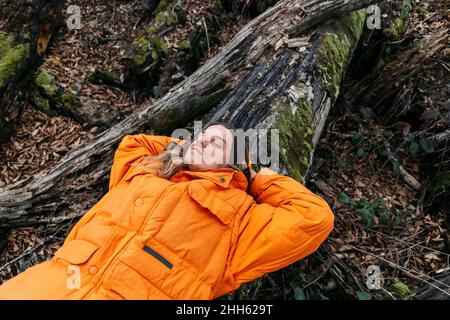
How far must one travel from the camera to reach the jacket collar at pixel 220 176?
310 cm

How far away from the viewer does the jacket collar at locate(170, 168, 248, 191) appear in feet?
10.2

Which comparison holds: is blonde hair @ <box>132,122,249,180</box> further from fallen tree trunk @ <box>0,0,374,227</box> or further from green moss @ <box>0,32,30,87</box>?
green moss @ <box>0,32,30,87</box>

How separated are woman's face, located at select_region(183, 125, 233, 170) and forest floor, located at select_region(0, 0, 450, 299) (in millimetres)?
1538

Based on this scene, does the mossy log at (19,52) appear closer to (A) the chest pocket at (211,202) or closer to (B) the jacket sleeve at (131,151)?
(B) the jacket sleeve at (131,151)

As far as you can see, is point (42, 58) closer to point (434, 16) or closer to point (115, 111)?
point (115, 111)

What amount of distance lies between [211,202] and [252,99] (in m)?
1.74

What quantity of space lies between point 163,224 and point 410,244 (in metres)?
3.31

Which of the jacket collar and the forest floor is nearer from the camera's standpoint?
the jacket collar

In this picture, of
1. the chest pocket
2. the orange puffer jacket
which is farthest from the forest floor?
the chest pocket

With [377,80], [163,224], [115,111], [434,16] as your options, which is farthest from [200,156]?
[434,16]

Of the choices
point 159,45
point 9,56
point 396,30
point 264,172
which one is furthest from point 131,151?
point 396,30

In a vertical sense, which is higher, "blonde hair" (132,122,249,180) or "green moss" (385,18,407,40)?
"blonde hair" (132,122,249,180)

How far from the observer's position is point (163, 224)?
9.41ft

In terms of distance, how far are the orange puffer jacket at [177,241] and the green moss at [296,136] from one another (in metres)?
0.72
